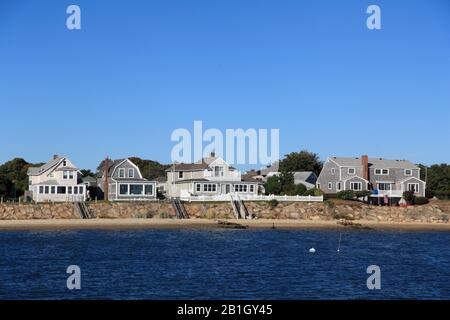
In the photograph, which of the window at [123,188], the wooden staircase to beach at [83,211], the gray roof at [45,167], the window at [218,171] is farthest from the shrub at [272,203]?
the gray roof at [45,167]

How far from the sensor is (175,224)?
7044 centimetres

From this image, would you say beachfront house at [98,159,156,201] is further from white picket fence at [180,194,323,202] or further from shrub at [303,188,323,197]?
shrub at [303,188,323,197]

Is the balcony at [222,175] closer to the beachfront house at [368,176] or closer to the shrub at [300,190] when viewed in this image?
the shrub at [300,190]

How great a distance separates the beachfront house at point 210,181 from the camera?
8762 cm

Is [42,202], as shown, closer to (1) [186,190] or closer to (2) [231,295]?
(1) [186,190]

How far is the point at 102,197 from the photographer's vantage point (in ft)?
287

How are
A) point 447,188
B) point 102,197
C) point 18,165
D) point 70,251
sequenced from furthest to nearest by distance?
point 18,165 < point 447,188 < point 102,197 < point 70,251

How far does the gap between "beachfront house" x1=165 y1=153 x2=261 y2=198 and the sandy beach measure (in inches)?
431

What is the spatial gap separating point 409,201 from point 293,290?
A: 207ft

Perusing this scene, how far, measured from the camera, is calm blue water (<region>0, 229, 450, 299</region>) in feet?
93.6

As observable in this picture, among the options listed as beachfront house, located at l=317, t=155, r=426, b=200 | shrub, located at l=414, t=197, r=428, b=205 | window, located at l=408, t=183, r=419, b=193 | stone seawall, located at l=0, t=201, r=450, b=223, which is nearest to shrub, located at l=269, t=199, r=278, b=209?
stone seawall, located at l=0, t=201, r=450, b=223

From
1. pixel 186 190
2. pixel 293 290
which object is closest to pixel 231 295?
pixel 293 290
